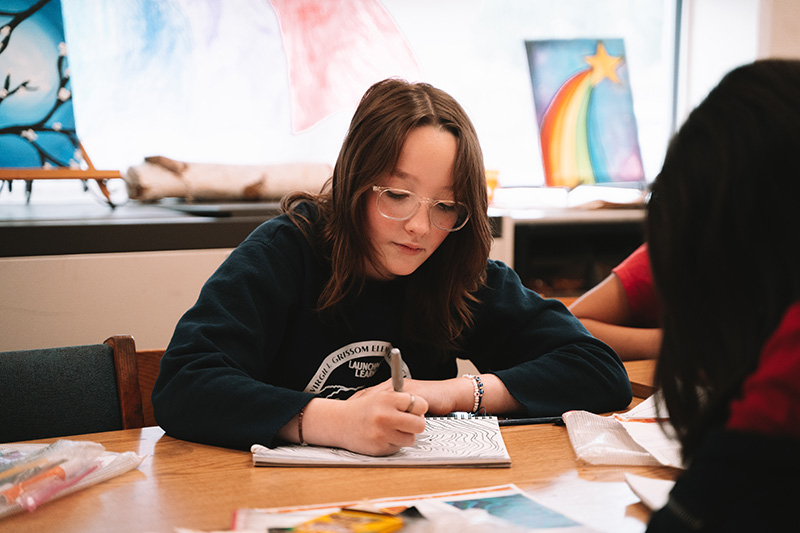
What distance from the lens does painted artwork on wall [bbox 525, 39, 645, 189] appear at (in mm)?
3420

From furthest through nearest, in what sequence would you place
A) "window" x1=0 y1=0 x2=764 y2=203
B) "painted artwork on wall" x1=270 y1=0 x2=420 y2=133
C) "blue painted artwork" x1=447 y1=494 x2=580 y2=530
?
"painted artwork on wall" x1=270 y1=0 x2=420 y2=133 → "window" x1=0 y1=0 x2=764 y2=203 → "blue painted artwork" x1=447 y1=494 x2=580 y2=530

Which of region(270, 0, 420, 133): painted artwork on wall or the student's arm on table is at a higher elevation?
region(270, 0, 420, 133): painted artwork on wall

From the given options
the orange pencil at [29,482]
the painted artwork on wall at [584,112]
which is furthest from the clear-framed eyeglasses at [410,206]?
the painted artwork on wall at [584,112]

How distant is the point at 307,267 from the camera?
1.21 meters

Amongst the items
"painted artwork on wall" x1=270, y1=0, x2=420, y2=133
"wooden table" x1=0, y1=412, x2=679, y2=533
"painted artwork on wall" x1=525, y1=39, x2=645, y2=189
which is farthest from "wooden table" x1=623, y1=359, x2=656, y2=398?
"painted artwork on wall" x1=525, y1=39, x2=645, y2=189

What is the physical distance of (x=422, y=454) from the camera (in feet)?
2.89

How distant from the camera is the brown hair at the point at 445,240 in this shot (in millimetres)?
1141

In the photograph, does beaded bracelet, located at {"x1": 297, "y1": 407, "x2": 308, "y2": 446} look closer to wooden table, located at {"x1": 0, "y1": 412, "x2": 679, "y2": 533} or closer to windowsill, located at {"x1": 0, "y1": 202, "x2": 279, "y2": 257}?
wooden table, located at {"x1": 0, "y1": 412, "x2": 679, "y2": 533}

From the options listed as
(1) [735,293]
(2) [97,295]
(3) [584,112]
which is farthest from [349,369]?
(3) [584,112]

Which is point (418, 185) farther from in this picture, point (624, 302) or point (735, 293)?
point (624, 302)

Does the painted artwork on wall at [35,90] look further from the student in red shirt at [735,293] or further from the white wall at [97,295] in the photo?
the student in red shirt at [735,293]

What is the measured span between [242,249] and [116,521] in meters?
0.53

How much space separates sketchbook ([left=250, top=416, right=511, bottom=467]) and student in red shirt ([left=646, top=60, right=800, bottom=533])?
34 cm

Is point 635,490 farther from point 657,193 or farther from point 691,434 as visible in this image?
point 657,193
